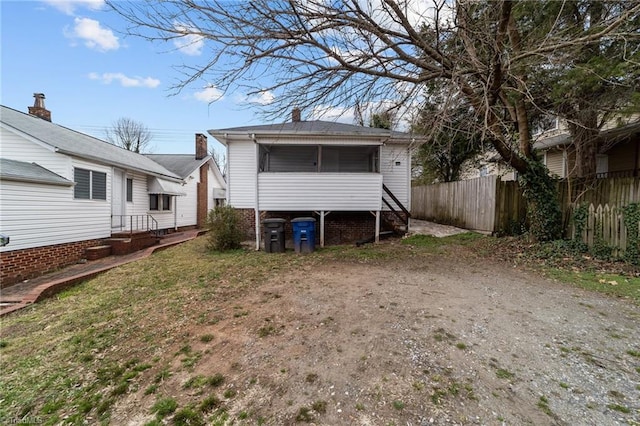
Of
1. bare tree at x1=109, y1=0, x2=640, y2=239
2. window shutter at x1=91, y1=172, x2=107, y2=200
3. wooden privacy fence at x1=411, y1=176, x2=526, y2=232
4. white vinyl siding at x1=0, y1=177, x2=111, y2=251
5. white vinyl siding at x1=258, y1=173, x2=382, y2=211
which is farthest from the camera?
window shutter at x1=91, y1=172, x2=107, y2=200

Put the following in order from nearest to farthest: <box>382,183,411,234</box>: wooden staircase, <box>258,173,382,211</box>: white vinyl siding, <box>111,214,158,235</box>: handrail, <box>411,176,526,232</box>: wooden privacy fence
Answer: <box>258,173,382,211</box>: white vinyl siding < <box>411,176,526,232</box>: wooden privacy fence < <box>382,183,411,234</box>: wooden staircase < <box>111,214,158,235</box>: handrail

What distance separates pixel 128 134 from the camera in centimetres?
3419

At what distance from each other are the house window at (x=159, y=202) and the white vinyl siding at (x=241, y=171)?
5.30 metres

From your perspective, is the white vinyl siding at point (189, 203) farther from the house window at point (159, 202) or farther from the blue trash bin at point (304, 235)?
the blue trash bin at point (304, 235)

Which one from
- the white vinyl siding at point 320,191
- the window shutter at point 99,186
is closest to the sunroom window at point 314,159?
the white vinyl siding at point 320,191

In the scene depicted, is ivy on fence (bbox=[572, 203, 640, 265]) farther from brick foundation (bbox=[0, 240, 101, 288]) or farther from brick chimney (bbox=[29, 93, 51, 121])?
brick chimney (bbox=[29, 93, 51, 121])

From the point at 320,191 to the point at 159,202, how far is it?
9.27m

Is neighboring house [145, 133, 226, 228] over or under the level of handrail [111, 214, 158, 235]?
over

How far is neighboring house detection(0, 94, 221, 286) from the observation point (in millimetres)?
6871

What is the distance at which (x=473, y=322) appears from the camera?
3.50 m

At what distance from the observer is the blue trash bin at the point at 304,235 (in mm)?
8594

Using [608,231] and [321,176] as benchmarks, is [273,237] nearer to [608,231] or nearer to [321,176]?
[321,176]

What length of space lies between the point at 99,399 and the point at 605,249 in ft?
30.9

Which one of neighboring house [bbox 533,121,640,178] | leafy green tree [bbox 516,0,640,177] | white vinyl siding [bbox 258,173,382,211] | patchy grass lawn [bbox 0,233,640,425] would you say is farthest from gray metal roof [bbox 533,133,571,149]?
patchy grass lawn [bbox 0,233,640,425]
